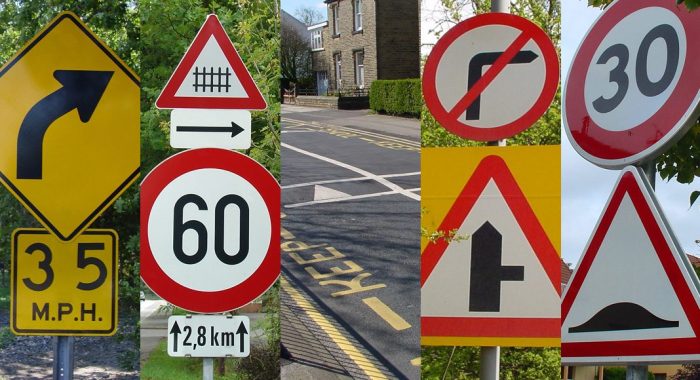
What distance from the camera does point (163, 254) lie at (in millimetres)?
3066

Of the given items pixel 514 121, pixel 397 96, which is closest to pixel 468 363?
pixel 514 121

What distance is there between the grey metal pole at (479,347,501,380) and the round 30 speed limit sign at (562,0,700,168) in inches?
40.6

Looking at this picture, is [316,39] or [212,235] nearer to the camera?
[212,235]

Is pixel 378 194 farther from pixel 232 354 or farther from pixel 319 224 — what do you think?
pixel 232 354

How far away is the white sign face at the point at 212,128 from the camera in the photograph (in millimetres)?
3018

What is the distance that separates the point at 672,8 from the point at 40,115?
2694 mm

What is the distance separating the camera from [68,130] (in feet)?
10.5

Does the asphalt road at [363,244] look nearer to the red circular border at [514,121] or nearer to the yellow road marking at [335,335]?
the yellow road marking at [335,335]

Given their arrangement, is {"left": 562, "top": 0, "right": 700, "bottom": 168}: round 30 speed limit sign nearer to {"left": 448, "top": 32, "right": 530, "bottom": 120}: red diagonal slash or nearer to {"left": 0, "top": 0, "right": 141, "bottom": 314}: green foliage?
{"left": 448, "top": 32, "right": 530, "bottom": 120}: red diagonal slash

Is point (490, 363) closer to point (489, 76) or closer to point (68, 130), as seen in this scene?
point (489, 76)

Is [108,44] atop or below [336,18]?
below

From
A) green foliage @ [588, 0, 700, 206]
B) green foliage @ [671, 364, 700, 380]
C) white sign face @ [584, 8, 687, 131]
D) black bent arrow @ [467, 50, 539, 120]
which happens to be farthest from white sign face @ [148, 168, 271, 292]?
green foliage @ [671, 364, 700, 380]

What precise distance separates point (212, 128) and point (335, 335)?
3.59 ft

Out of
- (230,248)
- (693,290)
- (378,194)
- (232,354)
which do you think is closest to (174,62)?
(230,248)
